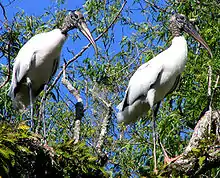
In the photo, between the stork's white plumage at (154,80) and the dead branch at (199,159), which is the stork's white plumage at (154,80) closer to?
the stork's white plumage at (154,80)

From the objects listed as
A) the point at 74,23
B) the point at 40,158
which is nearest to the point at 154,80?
the point at 74,23

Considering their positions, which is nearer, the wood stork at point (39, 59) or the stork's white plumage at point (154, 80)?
the stork's white plumage at point (154, 80)

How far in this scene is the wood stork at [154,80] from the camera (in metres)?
7.09

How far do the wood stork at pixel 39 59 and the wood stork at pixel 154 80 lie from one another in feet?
1.94

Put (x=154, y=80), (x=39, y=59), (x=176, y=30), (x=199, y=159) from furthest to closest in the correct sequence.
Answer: (x=176, y=30) → (x=39, y=59) → (x=154, y=80) → (x=199, y=159)

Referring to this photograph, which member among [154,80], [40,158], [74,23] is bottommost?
[40,158]

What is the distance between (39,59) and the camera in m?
7.30

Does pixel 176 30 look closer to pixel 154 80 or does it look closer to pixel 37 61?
pixel 154 80

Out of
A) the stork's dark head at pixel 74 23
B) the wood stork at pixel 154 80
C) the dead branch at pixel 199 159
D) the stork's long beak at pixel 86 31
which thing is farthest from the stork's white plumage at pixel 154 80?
the dead branch at pixel 199 159

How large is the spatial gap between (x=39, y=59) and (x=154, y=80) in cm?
114

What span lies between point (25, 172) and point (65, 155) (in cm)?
35

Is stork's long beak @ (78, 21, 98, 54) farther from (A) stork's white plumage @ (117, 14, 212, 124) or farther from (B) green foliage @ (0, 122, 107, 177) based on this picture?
(B) green foliage @ (0, 122, 107, 177)

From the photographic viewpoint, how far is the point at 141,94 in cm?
728

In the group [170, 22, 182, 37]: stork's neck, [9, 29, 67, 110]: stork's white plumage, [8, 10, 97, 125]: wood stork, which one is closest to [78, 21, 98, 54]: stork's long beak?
[8, 10, 97, 125]: wood stork
